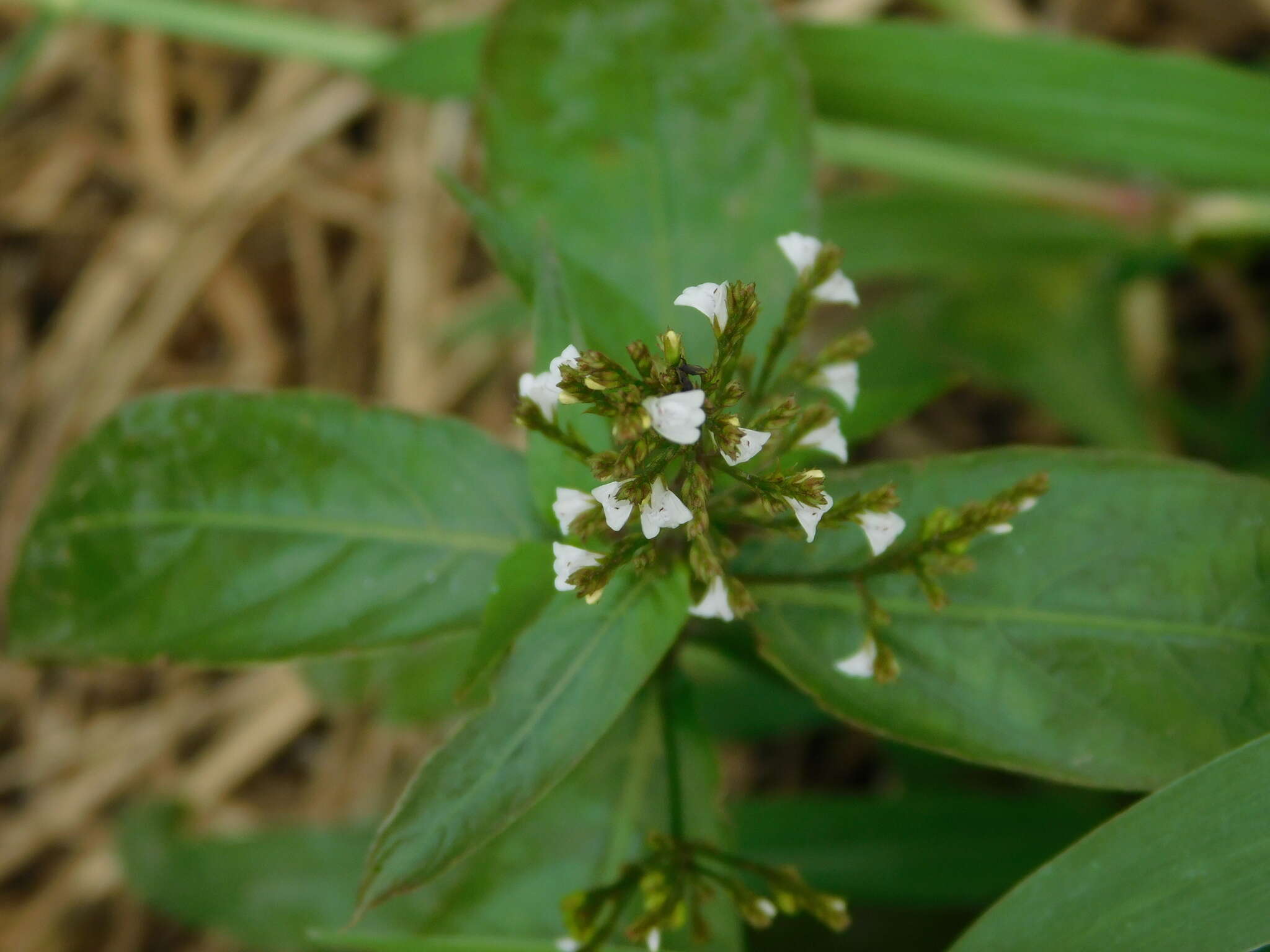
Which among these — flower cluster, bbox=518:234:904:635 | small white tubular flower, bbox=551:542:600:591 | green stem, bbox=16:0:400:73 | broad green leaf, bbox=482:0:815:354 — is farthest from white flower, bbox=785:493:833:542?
green stem, bbox=16:0:400:73

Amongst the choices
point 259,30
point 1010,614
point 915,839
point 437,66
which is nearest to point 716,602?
point 1010,614

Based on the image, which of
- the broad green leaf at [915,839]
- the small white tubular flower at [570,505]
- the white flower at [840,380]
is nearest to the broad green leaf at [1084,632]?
the white flower at [840,380]

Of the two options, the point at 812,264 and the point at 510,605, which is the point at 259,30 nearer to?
the point at 812,264

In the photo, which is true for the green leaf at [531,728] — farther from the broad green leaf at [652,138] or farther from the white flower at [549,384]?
the broad green leaf at [652,138]

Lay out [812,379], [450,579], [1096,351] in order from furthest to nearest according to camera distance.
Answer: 1. [1096,351]
2. [450,579]
3. [812,379]

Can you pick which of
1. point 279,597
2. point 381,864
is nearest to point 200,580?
point 279,597

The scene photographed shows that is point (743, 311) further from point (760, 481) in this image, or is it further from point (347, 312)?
point (347, 312)

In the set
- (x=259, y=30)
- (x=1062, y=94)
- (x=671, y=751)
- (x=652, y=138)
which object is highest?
(x=259, y=30)
